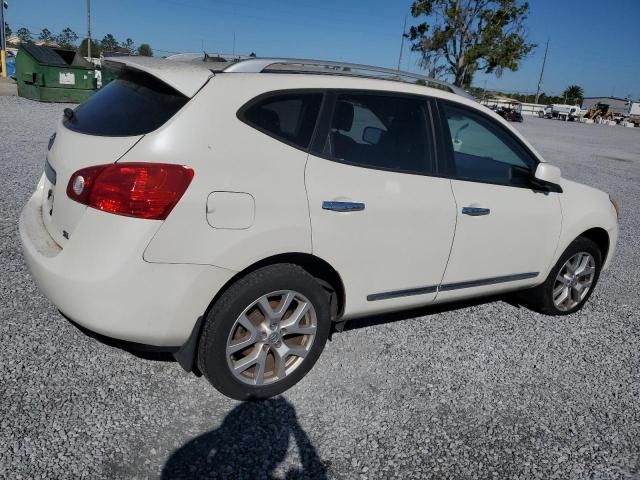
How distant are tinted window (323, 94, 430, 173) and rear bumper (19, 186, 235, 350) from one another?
3.31 feet

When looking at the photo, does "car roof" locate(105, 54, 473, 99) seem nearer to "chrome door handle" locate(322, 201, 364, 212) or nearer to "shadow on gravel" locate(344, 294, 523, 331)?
"chrome door handle" locate(322, 201, 364, 212)

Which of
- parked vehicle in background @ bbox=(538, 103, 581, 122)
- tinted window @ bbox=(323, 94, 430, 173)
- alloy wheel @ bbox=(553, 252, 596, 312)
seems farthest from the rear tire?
parked vehicle in background @ bbox=(538, 103, 581, 122)

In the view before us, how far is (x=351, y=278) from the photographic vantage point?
10.0ft

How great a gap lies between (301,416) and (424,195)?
147cm

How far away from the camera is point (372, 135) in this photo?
3.18m

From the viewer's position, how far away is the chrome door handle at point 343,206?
2824 mm

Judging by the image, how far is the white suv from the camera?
2.45 metres

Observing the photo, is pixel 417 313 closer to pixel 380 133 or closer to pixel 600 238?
pixel 380 133

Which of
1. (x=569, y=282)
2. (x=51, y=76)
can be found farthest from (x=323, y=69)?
(x=51, y=76)

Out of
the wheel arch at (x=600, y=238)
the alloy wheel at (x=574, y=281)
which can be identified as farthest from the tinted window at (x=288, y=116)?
the wheel arch at (x=600, y=238)

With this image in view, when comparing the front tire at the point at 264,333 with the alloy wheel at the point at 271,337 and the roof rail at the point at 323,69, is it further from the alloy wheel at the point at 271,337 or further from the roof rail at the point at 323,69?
the roof rail at the point at 323,69

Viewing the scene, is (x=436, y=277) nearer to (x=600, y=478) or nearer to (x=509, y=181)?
(x=509, y=181)

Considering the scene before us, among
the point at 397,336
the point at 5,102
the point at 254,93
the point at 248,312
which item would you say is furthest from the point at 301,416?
the point at 5,102

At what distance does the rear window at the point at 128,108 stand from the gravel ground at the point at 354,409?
4.47ft
